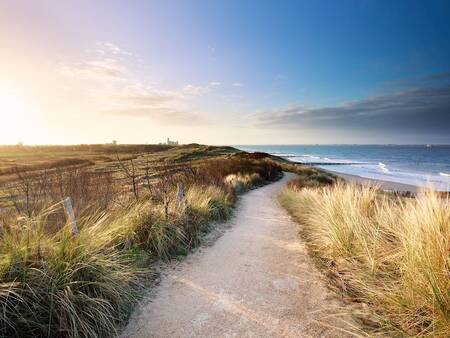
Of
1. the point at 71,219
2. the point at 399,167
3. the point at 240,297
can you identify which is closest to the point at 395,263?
the point at 240,297

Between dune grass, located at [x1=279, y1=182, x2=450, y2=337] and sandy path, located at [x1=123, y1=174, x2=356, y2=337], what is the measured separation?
16.9 inches

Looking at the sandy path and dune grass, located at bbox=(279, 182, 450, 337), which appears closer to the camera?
dune grass, located at bbox=(279, 182, 450, 337)

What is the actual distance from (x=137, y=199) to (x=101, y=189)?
108cm

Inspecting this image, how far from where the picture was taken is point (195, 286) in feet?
13.6

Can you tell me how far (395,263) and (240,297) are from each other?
7.66 ft

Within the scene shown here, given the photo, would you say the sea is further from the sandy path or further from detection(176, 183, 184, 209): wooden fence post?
detection(176, 183, 184, 209): wooden fence post

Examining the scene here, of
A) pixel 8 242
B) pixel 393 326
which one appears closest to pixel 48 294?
pixel 8 242

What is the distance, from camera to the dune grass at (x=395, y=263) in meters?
2.62

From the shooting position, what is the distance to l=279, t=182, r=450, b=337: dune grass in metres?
2.62

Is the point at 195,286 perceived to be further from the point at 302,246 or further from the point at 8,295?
the point at 302,246

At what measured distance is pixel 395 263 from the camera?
373 cm

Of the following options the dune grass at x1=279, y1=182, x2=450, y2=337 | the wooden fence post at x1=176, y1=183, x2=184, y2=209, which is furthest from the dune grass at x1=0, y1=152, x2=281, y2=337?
the dune grass at x1=279, y1=182, x2=450, y2=337

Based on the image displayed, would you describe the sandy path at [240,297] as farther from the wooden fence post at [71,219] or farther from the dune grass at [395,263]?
the wooden fence post at [71,219]

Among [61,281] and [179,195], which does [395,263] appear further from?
[179,195]
